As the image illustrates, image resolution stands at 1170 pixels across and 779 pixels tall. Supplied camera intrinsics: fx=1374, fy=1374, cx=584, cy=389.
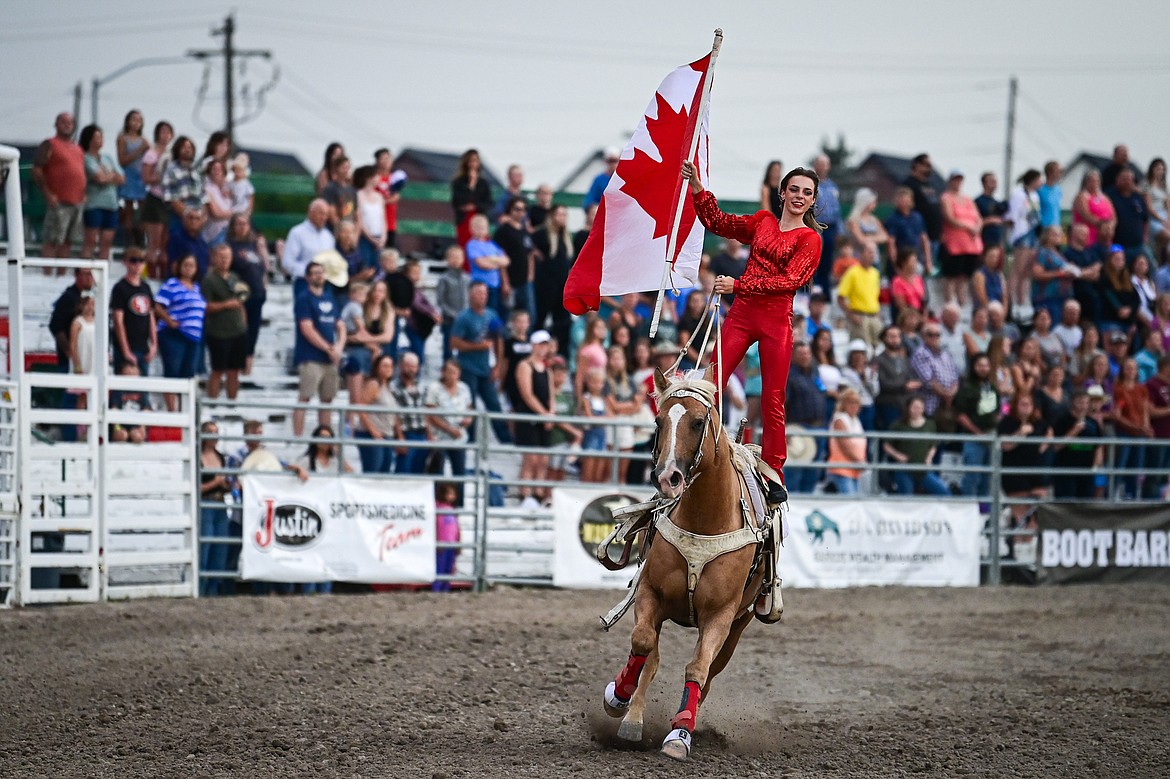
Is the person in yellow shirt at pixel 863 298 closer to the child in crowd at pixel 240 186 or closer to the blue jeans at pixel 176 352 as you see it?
the child in crowd at pixel 240 186

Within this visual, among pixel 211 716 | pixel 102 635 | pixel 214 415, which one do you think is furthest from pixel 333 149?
pixel 211 716

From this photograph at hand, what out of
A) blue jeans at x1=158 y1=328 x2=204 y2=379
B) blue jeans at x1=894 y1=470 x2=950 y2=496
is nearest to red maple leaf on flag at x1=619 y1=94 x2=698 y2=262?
blue jeans at x1=158 y1=328 x2=204 y2=379

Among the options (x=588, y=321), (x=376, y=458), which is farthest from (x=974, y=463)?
(x=376, y=458)

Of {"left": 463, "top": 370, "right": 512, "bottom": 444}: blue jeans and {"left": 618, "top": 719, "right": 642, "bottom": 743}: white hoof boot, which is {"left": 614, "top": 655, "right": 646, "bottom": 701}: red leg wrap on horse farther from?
{"left": 463, "top": 370, "right": 512, "bottom": 444}: blue jeans

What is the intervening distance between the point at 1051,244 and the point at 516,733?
14117 millimetres

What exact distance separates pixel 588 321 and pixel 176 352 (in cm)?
444

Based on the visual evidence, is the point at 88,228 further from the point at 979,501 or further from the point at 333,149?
the point at 979,501

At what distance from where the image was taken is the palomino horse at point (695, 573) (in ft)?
22.7

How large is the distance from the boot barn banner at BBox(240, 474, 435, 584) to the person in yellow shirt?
6.80 m

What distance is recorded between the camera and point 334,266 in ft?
49.4

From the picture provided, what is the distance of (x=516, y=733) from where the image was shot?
25.2 feet

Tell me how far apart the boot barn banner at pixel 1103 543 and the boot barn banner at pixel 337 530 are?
7387 mm

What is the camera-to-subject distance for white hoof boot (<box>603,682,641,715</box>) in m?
7.36

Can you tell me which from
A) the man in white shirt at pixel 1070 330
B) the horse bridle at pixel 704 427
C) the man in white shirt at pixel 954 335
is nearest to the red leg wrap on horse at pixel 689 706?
the horse bridle at pixel 704 427
